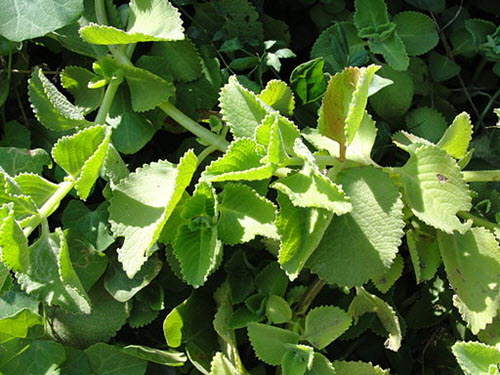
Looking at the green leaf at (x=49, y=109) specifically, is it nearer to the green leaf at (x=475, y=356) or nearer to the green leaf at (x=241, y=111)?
the green leaf at (x=241, y=111)

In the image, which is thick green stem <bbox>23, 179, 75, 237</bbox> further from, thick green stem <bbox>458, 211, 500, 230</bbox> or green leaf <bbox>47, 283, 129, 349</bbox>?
thick green stem <bbox>458, 211, 500, 230</bbox>

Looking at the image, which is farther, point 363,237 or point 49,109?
point 49,109

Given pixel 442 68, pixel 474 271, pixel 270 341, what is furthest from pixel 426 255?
pixel 442 68

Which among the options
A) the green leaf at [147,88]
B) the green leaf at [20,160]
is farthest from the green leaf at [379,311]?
the green leaf at [20,160]

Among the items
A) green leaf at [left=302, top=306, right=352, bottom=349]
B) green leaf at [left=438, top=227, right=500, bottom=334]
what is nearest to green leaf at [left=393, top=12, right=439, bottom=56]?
green leaf at [left=438, top=227, right=500, bottom=334]

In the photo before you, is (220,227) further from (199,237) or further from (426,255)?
(426,255)

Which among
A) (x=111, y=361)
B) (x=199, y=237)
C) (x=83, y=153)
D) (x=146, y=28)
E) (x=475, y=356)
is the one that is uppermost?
(x=146, y=28)
